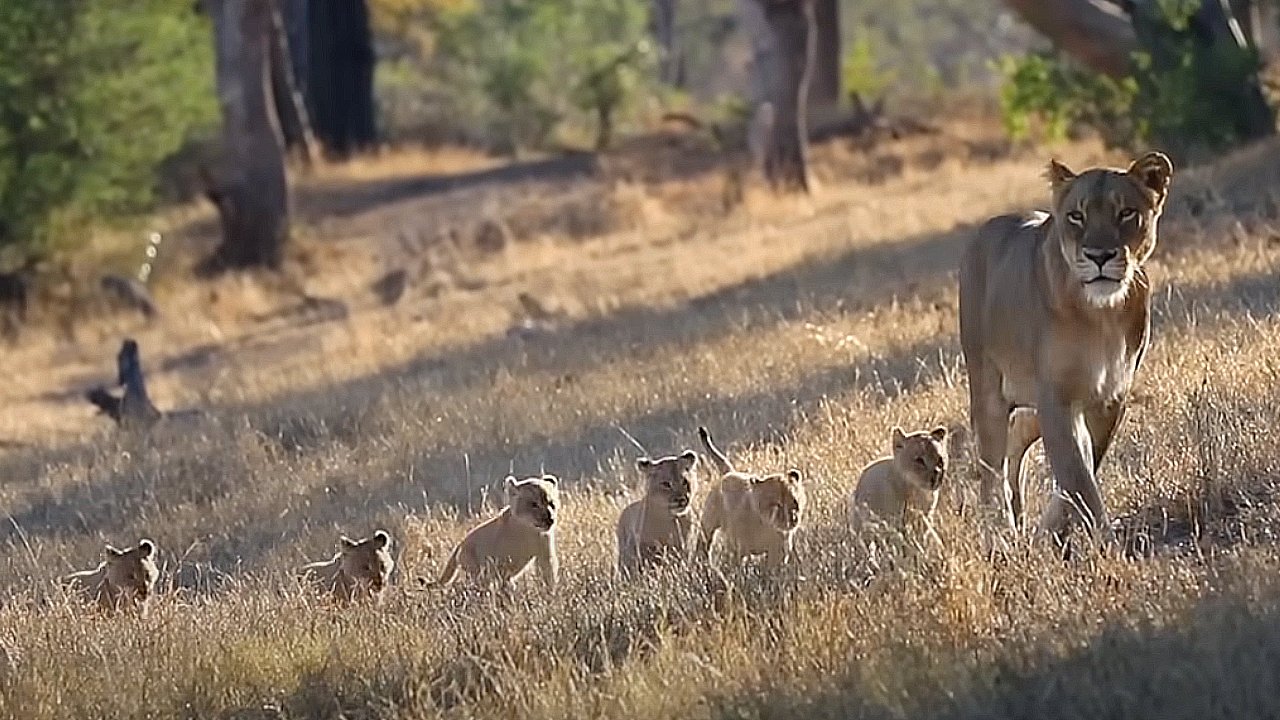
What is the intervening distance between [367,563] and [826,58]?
33.0 meters

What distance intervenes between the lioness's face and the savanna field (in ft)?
0.91

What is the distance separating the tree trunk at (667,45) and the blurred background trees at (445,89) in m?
10.8

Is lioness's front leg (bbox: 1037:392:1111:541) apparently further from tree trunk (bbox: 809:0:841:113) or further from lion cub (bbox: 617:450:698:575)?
tree trunk (bbox: 809:0:841:113)

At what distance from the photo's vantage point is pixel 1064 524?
8750 mm

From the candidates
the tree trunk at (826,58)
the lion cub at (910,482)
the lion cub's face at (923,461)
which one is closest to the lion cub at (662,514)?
the lion cub at (910,482)

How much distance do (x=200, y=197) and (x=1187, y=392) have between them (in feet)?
90.3

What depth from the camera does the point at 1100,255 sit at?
8.68m

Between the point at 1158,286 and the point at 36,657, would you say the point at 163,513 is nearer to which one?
the point at 36,657

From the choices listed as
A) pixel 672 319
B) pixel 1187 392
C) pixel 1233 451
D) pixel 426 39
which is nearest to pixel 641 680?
pixel 1233 451

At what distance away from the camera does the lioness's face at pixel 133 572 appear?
10.6 m

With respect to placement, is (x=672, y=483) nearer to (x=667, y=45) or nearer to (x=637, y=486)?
(x=637, y=486)

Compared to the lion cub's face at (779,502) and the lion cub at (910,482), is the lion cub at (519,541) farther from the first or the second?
the lion cub at (910,482)

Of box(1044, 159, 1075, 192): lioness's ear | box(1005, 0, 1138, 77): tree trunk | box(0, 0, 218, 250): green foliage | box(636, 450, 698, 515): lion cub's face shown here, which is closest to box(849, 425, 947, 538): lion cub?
box(636, 450, 698, 515): lion cub's face

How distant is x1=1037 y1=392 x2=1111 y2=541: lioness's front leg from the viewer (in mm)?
8719
